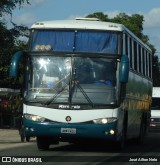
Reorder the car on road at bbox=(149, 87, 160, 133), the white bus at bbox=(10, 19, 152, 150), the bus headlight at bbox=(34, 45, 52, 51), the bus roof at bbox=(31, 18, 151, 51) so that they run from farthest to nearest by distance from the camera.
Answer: the car on road at bbox=(149, 87, 160, 133)
the bus roof at bbox=(31, 18, 151, 51)
the bus headlight at bbox=(34, 45, 52, 51)
the white bus at bbox=(10, 19, 152, 150)

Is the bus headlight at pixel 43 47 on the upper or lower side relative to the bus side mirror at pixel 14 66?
upper

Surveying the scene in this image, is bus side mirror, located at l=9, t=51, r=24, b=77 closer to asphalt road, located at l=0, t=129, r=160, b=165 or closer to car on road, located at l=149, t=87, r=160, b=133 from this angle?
asphalt road, located at l=0, t=129, r=160, b=165

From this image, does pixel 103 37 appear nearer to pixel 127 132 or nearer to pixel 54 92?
pixel 54 92

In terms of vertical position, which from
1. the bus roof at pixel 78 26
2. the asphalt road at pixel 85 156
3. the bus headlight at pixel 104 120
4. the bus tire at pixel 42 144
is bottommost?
the asphalt road at pixel 85 156

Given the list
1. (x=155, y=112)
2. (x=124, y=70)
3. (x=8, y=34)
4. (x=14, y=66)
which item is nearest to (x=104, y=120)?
(x=124, y=70)

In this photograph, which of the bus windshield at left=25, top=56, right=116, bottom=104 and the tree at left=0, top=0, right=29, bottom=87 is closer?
the bus windshield at left=25, top=56, right=116, bottom=104

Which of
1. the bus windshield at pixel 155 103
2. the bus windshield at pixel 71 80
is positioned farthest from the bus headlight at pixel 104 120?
the bus windshield at pixel 155 103

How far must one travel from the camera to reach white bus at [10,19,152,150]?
64.8ft

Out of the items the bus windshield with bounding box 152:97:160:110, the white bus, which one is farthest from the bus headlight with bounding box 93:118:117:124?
the bus windshield with bounding box 152:97:160:110

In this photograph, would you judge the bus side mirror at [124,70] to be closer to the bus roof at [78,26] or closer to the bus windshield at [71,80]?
the bus windshield at [71,80]

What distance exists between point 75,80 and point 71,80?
0.11 m

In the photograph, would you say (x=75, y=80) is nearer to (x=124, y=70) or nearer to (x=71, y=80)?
(x=71, y=80)

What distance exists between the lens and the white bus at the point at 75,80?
19750mm

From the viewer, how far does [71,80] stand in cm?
1995
